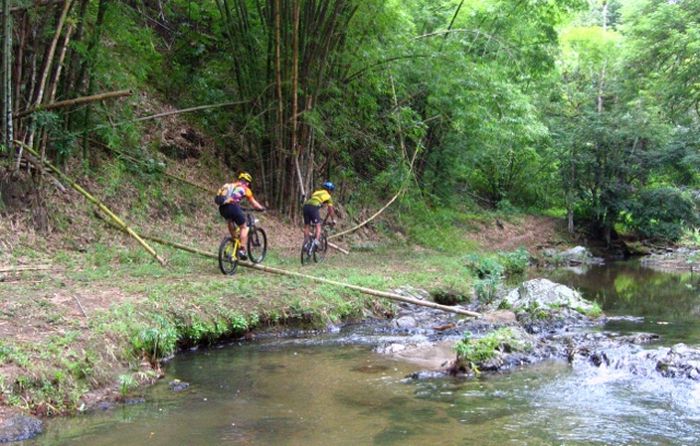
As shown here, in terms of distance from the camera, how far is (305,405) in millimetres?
6148

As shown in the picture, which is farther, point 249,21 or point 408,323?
point 249,21

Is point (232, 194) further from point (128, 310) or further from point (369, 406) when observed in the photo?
point (369, 406)

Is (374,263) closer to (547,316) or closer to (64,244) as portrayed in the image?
(547,316)

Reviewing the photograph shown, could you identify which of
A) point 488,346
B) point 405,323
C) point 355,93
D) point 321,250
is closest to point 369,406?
point 488,346

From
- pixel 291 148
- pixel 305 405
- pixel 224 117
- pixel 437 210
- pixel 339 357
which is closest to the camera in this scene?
pixel 305 405

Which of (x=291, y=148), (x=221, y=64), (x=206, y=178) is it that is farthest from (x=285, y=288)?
(x=221, y=64)

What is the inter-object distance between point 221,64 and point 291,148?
310cm

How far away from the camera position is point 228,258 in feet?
35.3

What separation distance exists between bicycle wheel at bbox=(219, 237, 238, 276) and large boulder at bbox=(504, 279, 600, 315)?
4815mm

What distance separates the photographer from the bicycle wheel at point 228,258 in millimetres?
10672

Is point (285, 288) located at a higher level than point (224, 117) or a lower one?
lower

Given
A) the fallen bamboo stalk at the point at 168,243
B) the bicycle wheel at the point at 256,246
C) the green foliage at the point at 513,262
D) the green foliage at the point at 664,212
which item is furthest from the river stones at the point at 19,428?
the green foliage at the point at 664,212

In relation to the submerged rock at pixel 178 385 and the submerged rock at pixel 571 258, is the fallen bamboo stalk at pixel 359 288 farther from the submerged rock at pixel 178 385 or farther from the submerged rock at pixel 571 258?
the submerged rock at pixel 571 258

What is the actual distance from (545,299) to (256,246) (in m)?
5.19
